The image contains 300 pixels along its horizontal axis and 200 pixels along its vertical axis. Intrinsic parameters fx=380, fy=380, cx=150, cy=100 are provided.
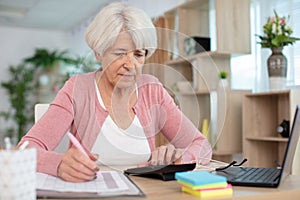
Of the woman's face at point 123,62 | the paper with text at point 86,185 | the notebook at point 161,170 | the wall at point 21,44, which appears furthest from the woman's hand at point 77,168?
the wall at point 21,44

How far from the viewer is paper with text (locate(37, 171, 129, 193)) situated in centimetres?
71

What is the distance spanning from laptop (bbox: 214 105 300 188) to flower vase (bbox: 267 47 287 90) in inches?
66.7

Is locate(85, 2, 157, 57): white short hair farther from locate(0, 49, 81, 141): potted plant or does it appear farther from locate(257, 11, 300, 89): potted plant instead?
locate(0, 49, 81, 141): potted plant

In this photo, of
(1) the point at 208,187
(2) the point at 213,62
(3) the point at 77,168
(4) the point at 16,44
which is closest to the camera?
(1) the point at 208,187

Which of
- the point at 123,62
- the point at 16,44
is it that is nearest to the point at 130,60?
the point at 123,62

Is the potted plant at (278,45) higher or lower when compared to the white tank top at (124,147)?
higher

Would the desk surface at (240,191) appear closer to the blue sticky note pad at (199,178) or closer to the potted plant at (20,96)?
the blue sticky note pad at (199,178)

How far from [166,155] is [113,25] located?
0.38 metres

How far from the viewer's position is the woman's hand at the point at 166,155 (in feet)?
3.03

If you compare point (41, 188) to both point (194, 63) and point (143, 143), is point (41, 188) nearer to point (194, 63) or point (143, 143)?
point (143, 143)

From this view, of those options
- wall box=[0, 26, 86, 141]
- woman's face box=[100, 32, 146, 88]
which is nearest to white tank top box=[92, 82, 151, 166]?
woman's face box=[100, 32, 146, 88]

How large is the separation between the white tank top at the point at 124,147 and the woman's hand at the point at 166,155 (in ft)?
0.10

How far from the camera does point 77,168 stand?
79 centimetres

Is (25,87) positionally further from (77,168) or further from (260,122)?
(77,168)
